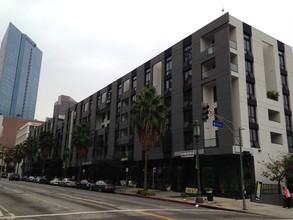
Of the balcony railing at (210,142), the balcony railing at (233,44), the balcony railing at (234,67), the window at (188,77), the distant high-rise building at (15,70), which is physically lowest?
the balcony railing at (210,142)

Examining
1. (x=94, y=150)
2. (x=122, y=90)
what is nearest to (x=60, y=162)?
(x=94, y=150)

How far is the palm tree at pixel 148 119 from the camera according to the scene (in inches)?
1372

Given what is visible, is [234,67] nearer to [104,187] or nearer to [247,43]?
[247,43]

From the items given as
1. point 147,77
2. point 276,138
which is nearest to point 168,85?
point 147,77

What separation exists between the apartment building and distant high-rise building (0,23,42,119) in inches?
6194

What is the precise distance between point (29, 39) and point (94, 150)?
516ft

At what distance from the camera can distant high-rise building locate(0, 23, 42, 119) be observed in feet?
586

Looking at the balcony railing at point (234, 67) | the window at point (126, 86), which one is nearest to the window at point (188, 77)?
the balcony railing at point (234, 67)

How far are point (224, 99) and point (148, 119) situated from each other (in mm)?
8864

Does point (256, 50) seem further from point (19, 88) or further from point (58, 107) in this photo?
point (19, 88)

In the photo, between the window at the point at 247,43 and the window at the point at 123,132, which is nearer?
the window at the point at 247,43

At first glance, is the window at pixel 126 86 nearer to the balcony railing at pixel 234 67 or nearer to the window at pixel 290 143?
the balcony railing at pixel 234 67

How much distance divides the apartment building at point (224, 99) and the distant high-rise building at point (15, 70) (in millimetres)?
157329

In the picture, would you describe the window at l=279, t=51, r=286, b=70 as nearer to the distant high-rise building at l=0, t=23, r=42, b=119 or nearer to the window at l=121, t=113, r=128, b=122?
the window at l=121, t=113, r=128, b=122
